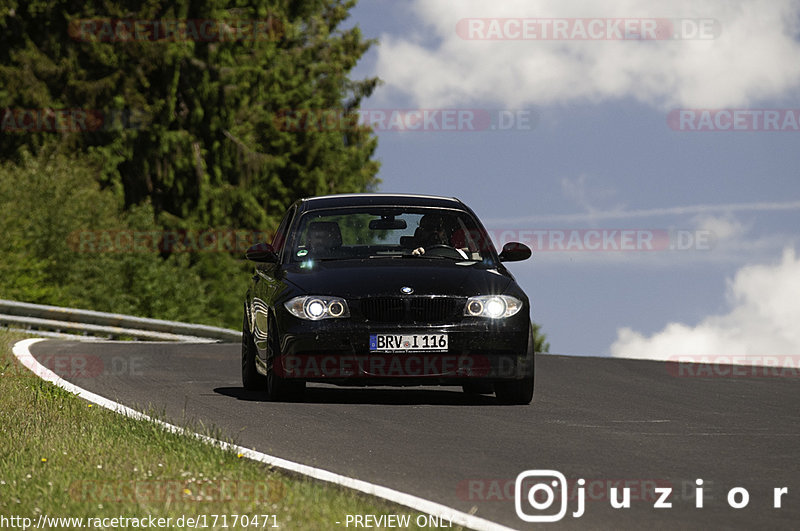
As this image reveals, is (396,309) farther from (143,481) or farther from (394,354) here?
(143,481)

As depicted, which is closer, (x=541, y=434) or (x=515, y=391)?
(x=541, y=434)

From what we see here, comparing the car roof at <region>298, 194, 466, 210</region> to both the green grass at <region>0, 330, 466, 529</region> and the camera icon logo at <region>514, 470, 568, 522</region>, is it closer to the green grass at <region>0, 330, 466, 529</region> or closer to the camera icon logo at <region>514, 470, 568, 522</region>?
the green grass at <region>0, 330, 466, 529</region>

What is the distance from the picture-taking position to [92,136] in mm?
47031

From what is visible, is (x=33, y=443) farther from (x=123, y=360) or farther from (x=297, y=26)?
(x=297, y=26)

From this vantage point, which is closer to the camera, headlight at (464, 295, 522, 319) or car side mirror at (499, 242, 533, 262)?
headlight at (464, 295, 522, 319)

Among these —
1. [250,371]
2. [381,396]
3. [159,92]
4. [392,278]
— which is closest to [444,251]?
[392,278]

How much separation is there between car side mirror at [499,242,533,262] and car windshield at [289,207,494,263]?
0.16m

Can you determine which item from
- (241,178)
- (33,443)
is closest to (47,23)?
(241,178)

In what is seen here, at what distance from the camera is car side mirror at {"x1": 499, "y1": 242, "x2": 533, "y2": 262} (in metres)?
12.5

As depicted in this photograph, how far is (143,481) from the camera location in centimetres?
711

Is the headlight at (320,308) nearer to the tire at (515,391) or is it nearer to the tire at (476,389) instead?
the tire at (515,391)

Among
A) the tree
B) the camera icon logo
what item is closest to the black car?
the camera icon logo

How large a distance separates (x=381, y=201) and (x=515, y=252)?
4.56 ft

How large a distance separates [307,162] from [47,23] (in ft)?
42.8
